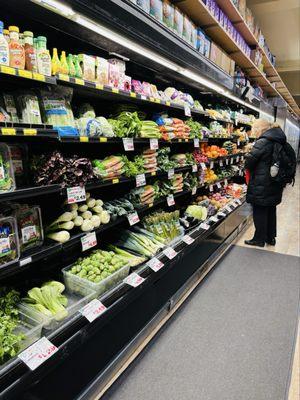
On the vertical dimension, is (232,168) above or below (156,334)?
above

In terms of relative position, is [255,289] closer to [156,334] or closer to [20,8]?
[156,334]

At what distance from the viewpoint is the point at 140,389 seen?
6.68 feet

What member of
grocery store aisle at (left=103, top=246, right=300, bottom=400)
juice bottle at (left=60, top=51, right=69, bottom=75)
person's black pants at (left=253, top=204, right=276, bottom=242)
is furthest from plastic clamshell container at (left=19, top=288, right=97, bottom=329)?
person's black pants at (left=253, top=204, right=276, bottom=242)

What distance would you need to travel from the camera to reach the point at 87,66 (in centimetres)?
199

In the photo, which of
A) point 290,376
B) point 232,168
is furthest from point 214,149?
point 290,376

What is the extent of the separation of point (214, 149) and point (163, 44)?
2.32 m

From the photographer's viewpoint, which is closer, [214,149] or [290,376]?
[290,376]

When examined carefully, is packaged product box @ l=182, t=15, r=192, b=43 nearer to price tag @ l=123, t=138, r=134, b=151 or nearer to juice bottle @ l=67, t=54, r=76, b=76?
price tag @ l=123, t=138, r=134, b=151

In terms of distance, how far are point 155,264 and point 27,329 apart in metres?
1.13

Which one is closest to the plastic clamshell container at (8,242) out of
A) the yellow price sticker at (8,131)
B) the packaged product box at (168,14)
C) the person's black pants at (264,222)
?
the yellow price sticker at (8,131)

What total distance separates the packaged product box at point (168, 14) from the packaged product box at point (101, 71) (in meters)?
0.99

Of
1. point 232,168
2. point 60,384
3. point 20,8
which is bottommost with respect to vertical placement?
point 60,384

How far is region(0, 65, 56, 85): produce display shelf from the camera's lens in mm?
1412

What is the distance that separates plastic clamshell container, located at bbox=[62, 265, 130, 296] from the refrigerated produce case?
1 centimetres
